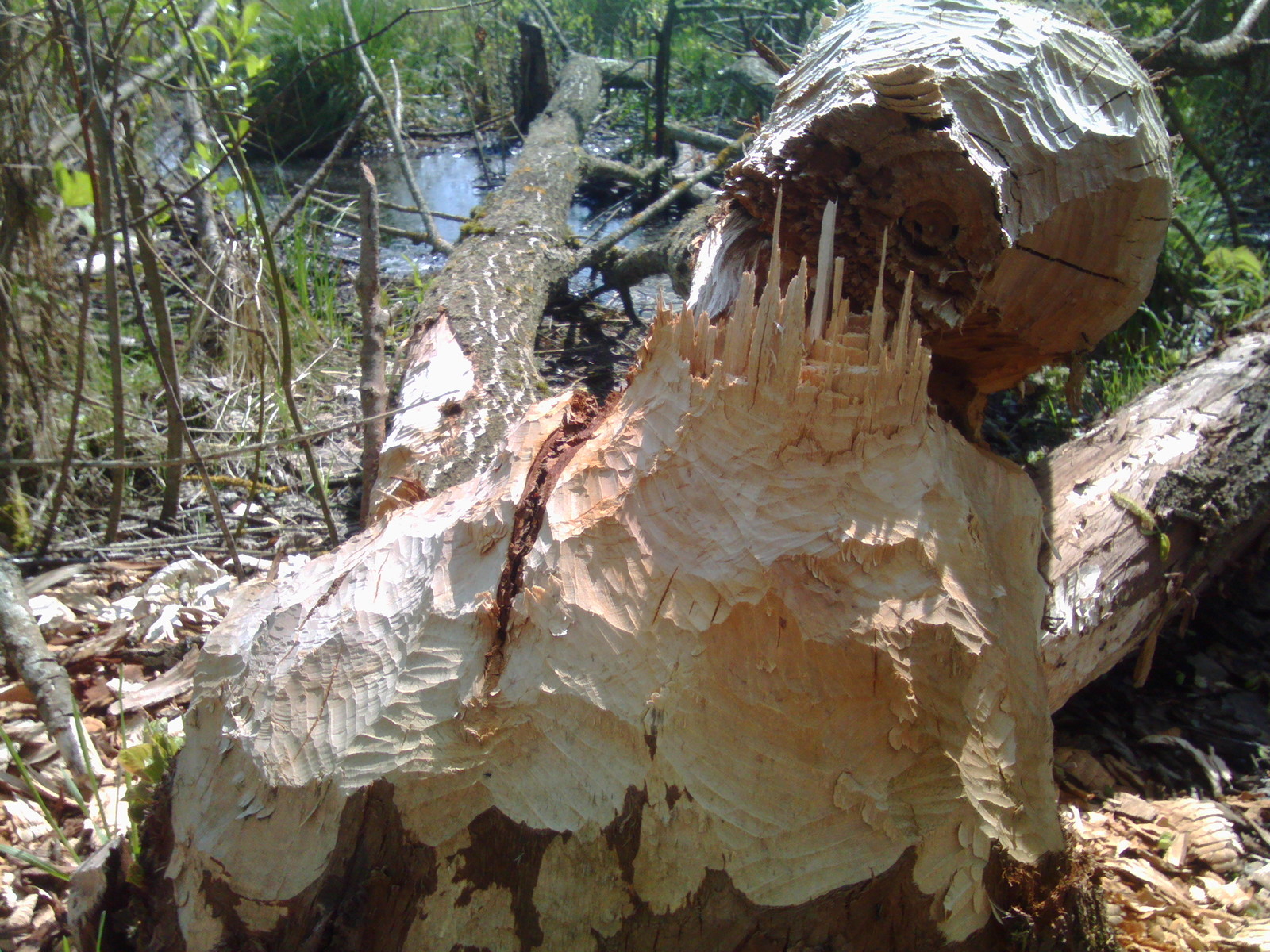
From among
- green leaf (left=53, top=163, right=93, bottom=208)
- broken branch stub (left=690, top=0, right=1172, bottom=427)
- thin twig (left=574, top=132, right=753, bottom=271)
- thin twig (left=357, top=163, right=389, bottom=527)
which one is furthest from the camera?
thin twig (left=574, top=132, right=753, bottom=271)

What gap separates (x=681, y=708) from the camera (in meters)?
1.14

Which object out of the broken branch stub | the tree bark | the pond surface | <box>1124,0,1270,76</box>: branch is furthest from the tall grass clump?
the broken branch stub

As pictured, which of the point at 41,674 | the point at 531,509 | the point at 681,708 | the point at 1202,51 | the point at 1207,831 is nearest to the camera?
the point at 681,708

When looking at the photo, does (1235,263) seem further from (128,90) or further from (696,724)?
(128,90)

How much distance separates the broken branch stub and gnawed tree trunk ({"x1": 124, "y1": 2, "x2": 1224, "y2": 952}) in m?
0.50

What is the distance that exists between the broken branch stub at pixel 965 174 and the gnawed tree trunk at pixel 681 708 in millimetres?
499

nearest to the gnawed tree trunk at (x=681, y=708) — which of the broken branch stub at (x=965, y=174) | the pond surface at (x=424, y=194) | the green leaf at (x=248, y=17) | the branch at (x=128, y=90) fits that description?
the broken branch stub at (x=965, y=174)

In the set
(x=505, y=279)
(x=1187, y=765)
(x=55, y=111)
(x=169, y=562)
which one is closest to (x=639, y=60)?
(x=505, y=279)

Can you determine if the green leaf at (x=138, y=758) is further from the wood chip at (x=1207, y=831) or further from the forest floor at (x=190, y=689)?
the wood chip at (x=1207, y=831)

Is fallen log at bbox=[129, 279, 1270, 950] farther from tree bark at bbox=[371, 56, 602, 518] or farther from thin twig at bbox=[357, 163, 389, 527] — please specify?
thin twig at bbox=[357, 163, 389, 527]

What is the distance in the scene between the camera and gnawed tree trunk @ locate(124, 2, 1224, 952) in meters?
1.14

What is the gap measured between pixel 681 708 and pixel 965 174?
46.4 inches

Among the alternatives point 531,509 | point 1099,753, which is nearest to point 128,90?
point 531,509

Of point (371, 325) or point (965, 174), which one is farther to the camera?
point (371, 325)
